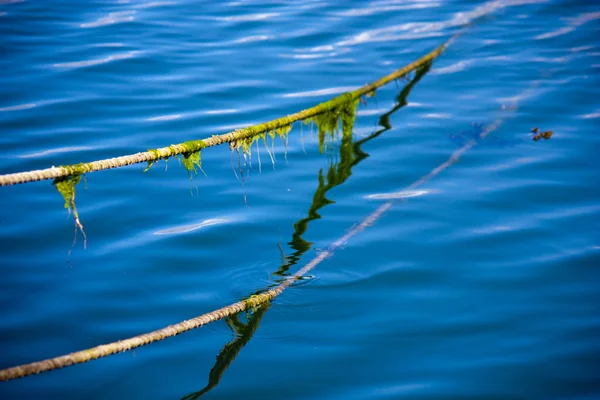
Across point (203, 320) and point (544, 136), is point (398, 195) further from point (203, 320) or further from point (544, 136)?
point (203, 320)

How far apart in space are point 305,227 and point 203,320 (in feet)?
6.08

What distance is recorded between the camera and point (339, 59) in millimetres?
10125

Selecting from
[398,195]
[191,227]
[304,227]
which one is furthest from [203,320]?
[398,195]

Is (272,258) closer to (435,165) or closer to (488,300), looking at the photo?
(488,300)

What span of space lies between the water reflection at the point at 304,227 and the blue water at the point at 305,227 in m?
0.02

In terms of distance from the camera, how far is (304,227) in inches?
223

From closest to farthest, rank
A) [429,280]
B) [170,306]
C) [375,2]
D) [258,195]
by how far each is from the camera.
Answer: [170,306]
[429,280]
[258,195]
[375,2]

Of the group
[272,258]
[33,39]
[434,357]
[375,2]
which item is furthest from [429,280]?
[375,2]

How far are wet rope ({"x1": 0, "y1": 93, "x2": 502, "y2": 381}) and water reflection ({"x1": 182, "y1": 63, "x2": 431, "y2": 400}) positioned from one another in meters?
0.12

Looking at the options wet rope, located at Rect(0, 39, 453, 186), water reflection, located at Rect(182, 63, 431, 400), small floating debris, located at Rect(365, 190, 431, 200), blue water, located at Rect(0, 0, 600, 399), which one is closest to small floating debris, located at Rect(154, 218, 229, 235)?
blue water, located at Rect(0, 0, 600, 399)

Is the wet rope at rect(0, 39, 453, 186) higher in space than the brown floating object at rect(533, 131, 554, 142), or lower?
higher

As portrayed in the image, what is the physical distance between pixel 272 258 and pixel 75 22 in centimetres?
803

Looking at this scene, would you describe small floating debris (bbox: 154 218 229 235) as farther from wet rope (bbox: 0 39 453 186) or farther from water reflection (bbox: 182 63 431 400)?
wet rope (bbox: 0 39 453 186)

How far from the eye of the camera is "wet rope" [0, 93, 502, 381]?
3.10 meters
